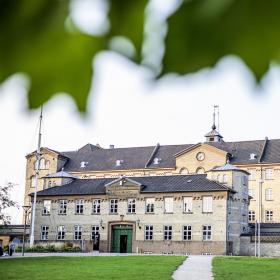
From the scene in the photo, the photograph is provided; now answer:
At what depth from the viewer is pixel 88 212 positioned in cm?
5044

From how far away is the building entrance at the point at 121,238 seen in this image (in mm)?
48812

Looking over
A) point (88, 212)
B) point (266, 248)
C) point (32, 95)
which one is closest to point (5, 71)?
point (32, 95)

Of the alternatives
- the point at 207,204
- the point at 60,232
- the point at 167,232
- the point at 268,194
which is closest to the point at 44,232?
the point at 60,232

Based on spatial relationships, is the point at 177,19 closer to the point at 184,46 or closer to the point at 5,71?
the point at 184,46

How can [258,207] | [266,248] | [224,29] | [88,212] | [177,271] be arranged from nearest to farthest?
[224,29]
[177,271]
[266,248]
[88,212]
[258,207]

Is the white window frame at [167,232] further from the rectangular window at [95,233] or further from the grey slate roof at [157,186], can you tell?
the rectangular window at [95,233]

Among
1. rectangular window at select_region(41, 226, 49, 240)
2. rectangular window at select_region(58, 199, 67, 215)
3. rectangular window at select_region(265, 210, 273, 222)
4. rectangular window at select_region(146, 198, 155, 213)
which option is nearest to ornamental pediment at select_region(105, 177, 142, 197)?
rectangular window at select_region(146, 198, 155, 213)

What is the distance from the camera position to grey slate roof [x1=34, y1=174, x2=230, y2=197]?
47.0 metres

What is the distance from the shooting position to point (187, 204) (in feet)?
154

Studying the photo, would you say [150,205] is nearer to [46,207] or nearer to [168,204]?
[168,204]

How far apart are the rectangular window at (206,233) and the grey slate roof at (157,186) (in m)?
3.22

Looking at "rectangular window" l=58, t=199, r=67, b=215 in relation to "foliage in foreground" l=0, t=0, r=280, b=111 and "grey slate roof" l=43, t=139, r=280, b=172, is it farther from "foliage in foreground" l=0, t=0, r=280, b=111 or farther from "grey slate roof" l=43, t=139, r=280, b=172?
"foliage in foreground" l=0, t=0, r=280, b=111

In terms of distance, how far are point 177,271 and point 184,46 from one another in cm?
2541

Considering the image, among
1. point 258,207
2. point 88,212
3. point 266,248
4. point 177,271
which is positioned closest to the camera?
point 177,271
